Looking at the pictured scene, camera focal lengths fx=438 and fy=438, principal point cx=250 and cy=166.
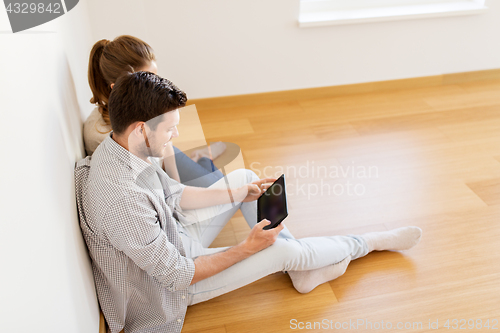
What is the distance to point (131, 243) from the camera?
112cm

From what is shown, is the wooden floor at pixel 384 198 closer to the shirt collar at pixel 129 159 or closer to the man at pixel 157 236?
the man at pixel 157 236

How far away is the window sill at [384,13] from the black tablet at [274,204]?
1466 mm

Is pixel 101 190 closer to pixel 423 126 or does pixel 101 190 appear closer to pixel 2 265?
pixel 2 265

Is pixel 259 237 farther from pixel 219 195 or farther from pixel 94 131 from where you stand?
pixel 94 131

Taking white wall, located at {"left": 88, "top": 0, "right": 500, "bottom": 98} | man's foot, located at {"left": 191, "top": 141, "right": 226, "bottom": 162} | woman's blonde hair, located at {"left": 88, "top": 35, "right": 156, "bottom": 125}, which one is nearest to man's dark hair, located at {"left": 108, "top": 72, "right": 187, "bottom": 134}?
woman's blonde hair, located at {"left": 88, "top": 35, "right": 156, "bottom": 125}

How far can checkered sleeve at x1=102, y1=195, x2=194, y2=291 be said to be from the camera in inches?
43.8

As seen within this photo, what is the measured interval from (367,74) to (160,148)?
79.6 inches

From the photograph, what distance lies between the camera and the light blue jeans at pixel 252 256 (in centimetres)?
139

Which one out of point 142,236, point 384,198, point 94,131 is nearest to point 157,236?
point 142,236

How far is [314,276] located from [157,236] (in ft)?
2.03

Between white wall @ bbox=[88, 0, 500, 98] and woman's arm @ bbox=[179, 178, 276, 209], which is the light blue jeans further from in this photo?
white wall @ bbox=[88, 0, 500, 98]

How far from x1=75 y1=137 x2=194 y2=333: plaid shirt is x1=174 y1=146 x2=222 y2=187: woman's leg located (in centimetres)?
36

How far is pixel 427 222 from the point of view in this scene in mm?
1835

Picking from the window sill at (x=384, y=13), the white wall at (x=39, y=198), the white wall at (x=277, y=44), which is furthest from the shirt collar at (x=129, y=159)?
the window sill at (x=384, y=13)
